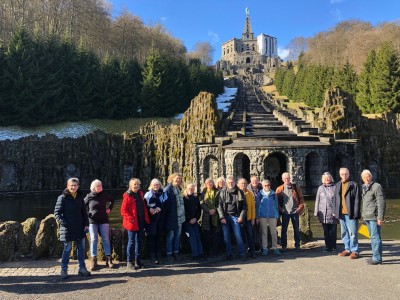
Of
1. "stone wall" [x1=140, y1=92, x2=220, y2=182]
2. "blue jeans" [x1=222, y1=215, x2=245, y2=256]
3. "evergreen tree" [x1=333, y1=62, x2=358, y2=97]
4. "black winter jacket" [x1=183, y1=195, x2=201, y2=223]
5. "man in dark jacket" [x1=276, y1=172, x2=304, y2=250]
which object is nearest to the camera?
"blue jeans" [x1=222, y1=215, x2=245, y2=256]

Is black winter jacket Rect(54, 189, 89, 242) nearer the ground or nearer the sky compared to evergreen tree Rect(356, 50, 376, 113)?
nearer the ground

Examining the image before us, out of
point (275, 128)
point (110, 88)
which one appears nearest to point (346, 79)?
point (275, 128)

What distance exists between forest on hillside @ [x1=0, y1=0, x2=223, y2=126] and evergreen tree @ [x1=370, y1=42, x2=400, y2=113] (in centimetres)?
2522

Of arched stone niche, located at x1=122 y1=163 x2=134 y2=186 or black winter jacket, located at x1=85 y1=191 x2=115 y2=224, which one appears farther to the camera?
arched stone niche, located at x1=122 y1=163 x2=134 y2=186

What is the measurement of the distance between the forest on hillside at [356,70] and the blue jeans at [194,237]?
30752 mm

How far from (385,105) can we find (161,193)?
134 feet

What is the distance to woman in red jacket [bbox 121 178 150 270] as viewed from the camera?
8039mm

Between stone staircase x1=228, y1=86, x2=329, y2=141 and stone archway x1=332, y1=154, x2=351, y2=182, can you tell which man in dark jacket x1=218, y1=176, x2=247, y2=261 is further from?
stone archway x1=332, y1=154, x2=351, y2=182

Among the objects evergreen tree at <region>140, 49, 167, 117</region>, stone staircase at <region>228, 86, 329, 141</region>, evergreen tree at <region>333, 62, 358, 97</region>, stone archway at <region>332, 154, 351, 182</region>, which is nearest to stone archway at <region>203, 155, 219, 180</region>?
stone staircase at <region>228, 86, 329, 141</region>

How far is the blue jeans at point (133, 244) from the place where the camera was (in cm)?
809

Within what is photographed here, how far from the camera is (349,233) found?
8.85m

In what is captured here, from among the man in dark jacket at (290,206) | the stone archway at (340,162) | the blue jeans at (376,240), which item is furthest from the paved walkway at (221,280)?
the stone archway at (340,162)

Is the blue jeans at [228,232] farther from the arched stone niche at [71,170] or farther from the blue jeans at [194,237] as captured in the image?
the arched stone niche at [71,170]

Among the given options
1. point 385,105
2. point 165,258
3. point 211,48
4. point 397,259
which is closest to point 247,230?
point 165,258
